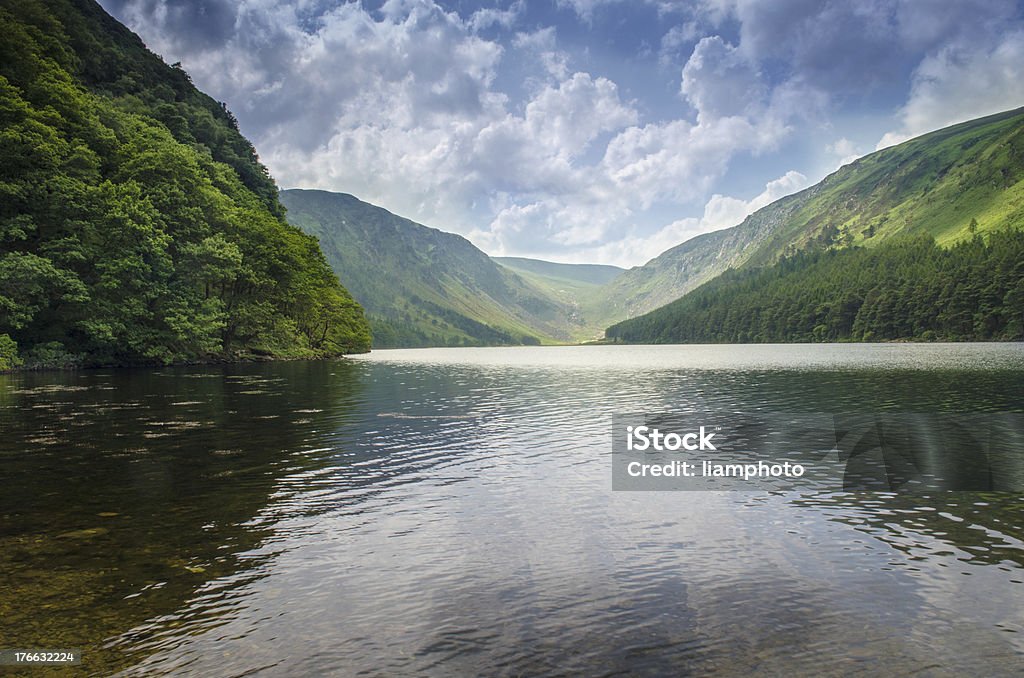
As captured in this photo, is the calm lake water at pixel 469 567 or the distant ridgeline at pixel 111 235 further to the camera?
the distant ridgeline at pixel 111 235

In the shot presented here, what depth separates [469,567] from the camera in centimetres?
1303

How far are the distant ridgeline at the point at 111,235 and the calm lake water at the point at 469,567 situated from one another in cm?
4954

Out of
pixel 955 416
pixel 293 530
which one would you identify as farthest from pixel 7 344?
pixel 955 416

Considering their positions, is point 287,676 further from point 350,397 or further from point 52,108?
point 52,108

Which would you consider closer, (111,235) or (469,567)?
(469,567)

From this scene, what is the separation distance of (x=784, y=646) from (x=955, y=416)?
33.7m

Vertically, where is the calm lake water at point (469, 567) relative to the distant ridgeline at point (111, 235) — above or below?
below

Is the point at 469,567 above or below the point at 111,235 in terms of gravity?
below

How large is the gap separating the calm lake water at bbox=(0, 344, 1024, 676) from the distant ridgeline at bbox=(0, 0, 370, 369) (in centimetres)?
4954

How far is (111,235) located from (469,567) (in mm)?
74915

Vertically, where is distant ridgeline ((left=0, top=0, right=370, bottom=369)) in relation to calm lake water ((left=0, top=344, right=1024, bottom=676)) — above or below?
above

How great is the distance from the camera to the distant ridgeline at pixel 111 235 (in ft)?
211

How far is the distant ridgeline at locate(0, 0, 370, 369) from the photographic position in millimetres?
64438

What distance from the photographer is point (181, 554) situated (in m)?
13.5
